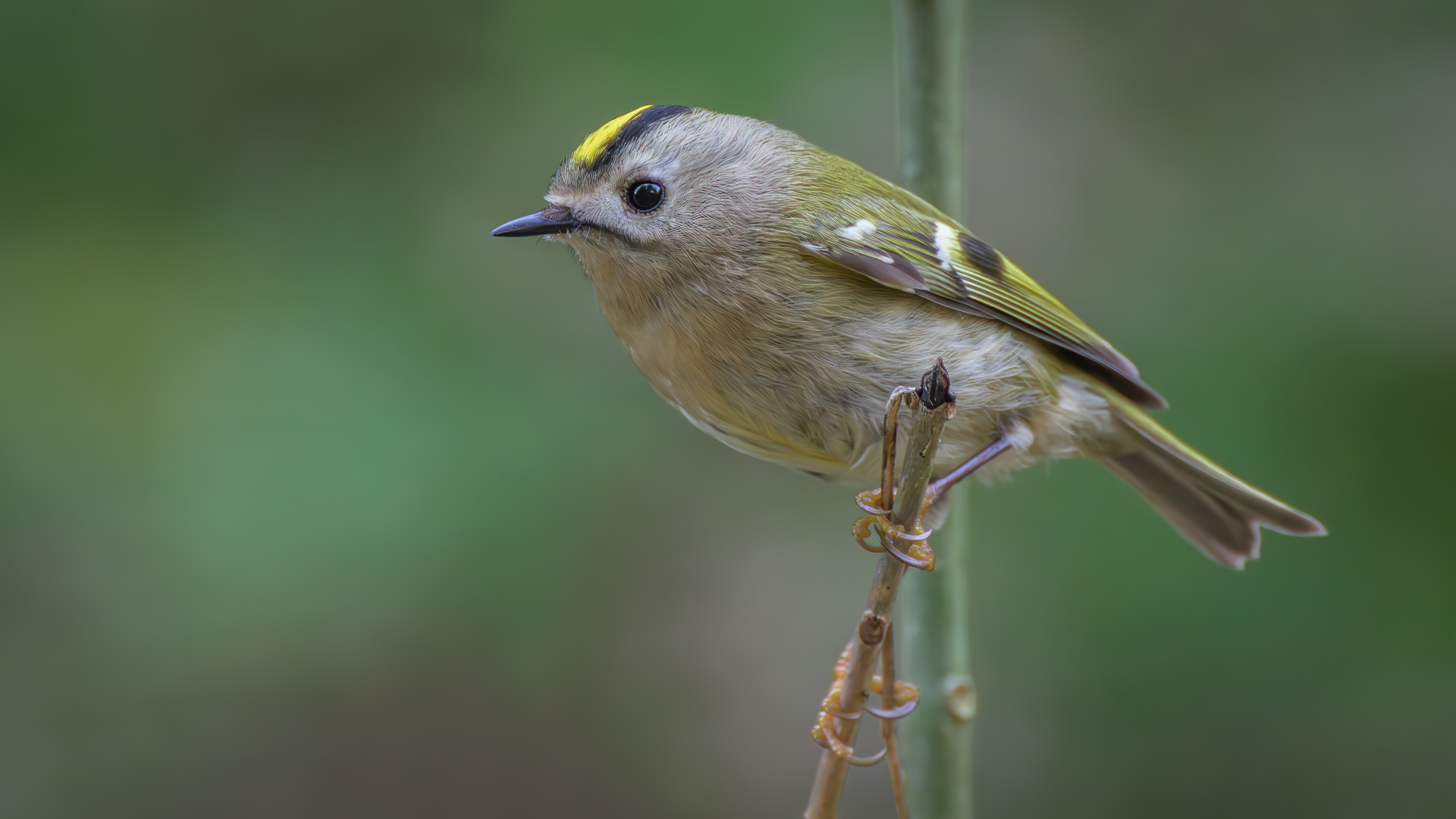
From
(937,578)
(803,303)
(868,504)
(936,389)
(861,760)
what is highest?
(803,303)

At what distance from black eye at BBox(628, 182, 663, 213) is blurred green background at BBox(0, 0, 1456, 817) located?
698 millimetres

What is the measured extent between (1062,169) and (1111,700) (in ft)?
4.38

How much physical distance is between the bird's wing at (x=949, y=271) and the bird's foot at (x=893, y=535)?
28 centimetres

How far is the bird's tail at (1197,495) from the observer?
164 centimetres

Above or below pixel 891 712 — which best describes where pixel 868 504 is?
above

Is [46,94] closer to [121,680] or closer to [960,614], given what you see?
Result: [121,680]

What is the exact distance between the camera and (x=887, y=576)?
1.11m

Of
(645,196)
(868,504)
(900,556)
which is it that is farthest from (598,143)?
(900,556)

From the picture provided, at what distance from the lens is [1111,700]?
222 cm

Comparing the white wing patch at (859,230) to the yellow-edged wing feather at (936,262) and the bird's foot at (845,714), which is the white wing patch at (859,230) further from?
the bird's foot at (845,714)

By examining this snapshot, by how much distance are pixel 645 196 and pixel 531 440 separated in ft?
2.63

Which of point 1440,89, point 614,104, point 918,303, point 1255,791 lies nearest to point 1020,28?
point 1440,89

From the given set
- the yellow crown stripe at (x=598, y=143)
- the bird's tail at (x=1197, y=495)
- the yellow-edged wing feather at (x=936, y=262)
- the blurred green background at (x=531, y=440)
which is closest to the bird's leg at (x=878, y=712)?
the yellow-edged wing feather at (x=936, y=262)

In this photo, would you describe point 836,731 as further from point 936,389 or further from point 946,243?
point 946,243
